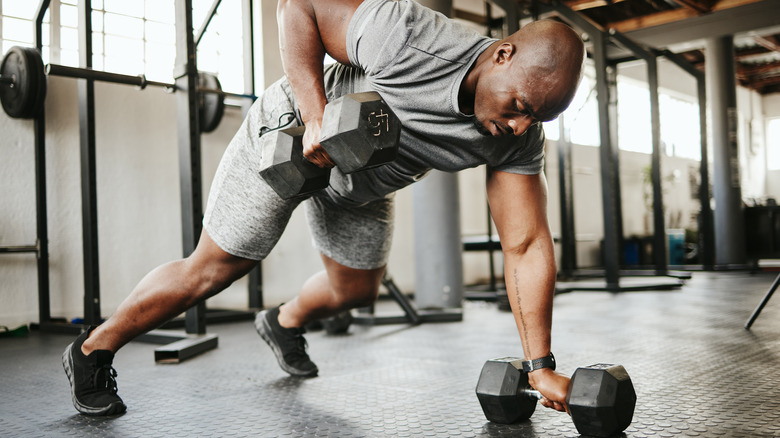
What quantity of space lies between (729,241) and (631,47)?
337cm

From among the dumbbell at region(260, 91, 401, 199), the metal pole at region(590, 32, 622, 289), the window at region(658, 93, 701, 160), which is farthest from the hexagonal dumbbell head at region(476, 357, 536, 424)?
the window at region(658, 93, 701, 160)

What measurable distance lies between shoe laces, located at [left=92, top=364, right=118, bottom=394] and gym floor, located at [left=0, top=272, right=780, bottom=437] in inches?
3.0

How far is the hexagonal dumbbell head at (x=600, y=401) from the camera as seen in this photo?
1163 millimetres

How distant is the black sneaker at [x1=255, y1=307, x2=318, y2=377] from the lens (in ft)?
6.11

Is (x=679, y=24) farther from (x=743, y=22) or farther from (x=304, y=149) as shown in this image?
(x=304, y=149)

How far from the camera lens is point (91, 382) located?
1.48 metres

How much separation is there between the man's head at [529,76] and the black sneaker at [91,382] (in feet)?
3.49

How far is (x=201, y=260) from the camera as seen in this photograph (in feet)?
4.78

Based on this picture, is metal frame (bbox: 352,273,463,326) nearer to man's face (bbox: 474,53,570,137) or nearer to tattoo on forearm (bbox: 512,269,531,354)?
tattoo on forearm (bbox: 512,269,531,354)

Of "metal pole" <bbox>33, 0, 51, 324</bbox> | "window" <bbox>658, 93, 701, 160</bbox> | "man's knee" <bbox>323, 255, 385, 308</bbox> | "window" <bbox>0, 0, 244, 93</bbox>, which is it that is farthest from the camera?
"window" <bbox>658, 93, 701, 160</bbox>

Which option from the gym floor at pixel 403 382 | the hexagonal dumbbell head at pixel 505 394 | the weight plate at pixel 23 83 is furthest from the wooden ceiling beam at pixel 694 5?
the hexagonal dumbbell head at pixel 505 394

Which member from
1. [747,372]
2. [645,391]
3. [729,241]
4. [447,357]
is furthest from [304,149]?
[729,241]

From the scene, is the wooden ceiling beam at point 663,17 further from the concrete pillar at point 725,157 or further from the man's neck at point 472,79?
the man's neck at point 472,79

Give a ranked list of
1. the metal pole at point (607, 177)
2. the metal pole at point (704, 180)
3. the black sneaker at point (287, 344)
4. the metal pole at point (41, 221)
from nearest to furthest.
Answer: the black sneaker at point (287, 344) → the metal pole at point (41, 221) → the metal pole at point (607, 177) → the metal pole at point (704, 180)
